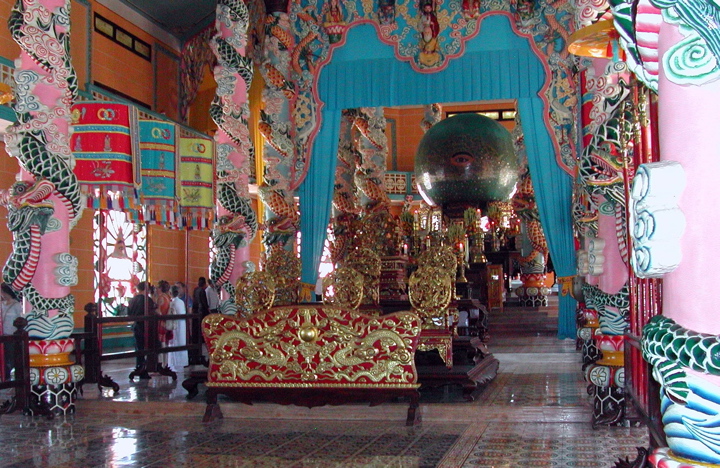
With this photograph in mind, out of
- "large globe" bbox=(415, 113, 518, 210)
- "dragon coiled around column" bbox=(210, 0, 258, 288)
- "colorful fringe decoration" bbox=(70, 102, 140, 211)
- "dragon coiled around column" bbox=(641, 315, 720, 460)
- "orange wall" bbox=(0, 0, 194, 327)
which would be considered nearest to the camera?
"dragon coiled around column" bbox=(641, 315, 720, 460)

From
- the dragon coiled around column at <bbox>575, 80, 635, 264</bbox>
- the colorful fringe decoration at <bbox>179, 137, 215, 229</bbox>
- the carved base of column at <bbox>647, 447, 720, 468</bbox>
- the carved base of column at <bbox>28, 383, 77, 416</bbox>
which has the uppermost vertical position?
the colorful fringe decoration at <bbox>179, 137, 215, 229</bbox>

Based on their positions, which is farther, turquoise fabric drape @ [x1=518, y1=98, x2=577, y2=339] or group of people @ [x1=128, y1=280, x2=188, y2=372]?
turquoise fabric drape @ [x1=518, y1=98, x2=577, y2=339]

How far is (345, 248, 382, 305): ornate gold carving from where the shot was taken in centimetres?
649

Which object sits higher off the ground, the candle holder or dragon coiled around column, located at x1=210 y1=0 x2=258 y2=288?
dragon coiled around column, located at x1=210 y1=0 x2=258 y2=288

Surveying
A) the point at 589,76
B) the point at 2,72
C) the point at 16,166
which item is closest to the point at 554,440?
the point at 589,76

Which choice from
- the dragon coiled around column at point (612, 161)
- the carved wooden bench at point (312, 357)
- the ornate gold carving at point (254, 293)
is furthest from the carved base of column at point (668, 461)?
the ornate gold carving at point (254, 293)

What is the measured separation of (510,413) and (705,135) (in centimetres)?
335

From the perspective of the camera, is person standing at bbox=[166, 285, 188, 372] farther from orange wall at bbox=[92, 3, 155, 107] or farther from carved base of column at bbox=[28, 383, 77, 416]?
orange wall at bbox=[92, 3, 155, 107]

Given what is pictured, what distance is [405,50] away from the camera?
Result: 26.5ft

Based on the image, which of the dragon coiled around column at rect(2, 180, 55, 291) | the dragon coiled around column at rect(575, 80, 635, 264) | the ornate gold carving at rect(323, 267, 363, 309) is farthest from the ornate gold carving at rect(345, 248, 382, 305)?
the dragon coiled around column at rect(575, 80, 635, 264)

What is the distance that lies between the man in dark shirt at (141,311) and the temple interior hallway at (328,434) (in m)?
0.92

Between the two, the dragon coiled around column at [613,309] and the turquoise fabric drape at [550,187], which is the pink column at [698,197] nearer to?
the dragon coiled around column at [613,309]

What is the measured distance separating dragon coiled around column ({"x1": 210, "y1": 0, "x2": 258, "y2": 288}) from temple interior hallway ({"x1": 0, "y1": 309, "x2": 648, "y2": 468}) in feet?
6.37

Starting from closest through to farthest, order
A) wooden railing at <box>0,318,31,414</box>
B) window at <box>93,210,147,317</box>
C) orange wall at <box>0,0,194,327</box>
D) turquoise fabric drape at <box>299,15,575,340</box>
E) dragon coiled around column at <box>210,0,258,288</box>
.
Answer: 1. wooden railing at <box>0,318,31,414</box>
2. dragon coiled around column at <box>210,0,258,288</box>
3. turquoise fabric drape at <box>299,15,575,340</box>
4. orange wall at <box>0,0,194,327</box>
5. window at <box>93,210,147,317</box>
